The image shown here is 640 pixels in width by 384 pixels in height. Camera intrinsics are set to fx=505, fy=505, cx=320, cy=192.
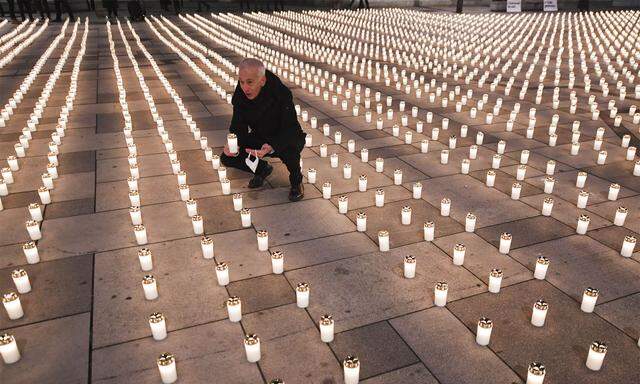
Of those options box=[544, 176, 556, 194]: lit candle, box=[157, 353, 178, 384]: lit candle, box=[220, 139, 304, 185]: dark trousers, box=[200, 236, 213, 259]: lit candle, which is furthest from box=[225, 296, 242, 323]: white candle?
box=[544, 176, 556, 194]: lit candle

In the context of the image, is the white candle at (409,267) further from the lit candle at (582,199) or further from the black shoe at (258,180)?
the black shoe at (258,180)

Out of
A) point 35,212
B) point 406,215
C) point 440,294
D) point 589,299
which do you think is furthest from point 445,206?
point 35,212

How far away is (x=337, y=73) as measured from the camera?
13594 millimetres

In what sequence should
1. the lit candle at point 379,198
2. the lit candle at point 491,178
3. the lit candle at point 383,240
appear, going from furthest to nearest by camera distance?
the lit candle at point 491,178 → the lit candle at point 379,198 → the lit candle at point 383,240

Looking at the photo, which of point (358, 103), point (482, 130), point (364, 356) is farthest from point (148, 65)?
point (364, 356)

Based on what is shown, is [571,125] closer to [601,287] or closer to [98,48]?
[601,287]

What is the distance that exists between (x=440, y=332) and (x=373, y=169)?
355 centimetres

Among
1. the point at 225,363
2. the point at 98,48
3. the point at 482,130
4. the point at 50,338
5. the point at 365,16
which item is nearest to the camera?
the point at 225,363

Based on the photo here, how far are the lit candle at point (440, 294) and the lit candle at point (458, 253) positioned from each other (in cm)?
59

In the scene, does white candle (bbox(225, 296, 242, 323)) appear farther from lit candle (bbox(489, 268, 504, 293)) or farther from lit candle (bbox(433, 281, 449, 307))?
lit candle (bbox(489, 268, 504, 293))

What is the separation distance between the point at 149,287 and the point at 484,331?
2605 mm

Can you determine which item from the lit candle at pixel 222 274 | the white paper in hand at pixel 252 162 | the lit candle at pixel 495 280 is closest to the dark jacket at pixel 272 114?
the white paper in hand at pixel 252 162

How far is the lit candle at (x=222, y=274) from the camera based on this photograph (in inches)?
169

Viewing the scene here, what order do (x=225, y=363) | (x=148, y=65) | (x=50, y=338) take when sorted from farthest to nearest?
(x=148, y=65)
(x=50, y=338)
(x=225, y=363)
